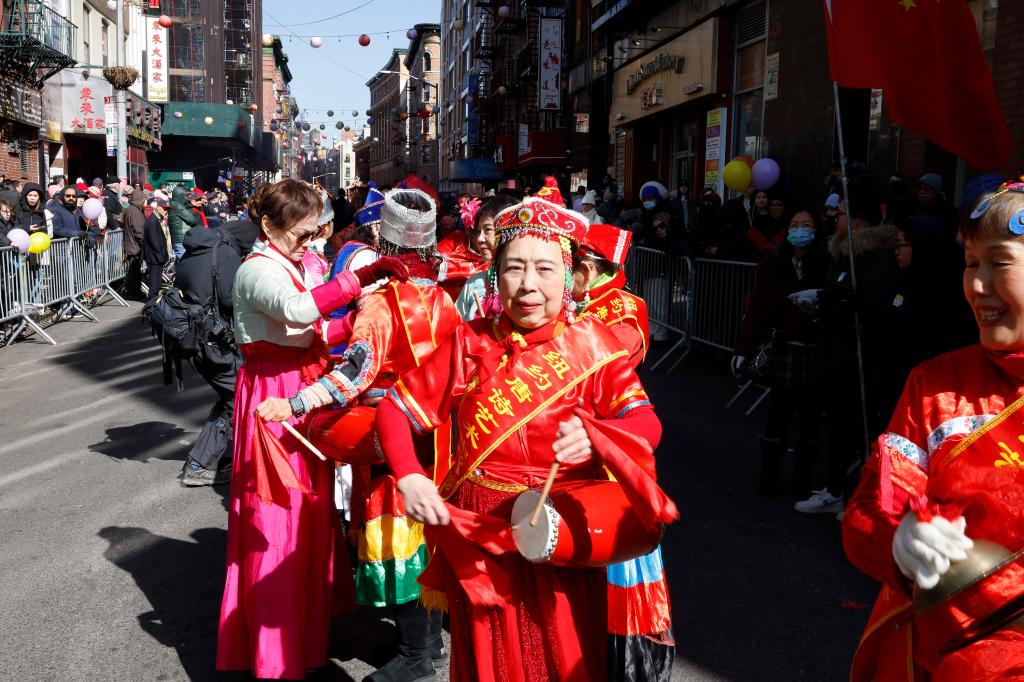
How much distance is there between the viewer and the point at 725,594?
4852 millimetres

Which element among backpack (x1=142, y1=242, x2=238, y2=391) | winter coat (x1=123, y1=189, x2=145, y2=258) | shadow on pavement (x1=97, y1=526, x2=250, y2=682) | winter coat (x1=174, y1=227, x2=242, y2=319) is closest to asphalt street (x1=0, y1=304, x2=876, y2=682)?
shadow on pavement (x1=97, y1=526, x2=250, y2=682)

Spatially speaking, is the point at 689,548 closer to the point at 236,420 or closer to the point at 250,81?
the point at 236,420

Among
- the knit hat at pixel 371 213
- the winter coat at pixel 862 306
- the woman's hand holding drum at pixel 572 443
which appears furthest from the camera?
the winter coat at pixel 862 306

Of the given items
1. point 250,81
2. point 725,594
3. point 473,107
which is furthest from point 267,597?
point 250,81

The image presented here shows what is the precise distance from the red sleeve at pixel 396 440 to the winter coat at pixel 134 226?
53.6 ft

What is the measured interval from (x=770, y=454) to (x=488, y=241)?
8.32ft

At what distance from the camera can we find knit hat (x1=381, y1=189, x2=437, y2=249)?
4148mm

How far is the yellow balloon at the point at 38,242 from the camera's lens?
12750mm

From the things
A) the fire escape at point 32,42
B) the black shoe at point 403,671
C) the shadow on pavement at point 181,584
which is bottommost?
the shadow on pavement at point 181,584

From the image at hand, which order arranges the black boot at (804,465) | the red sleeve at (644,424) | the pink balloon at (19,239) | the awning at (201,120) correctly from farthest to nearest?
the awning at (201,120), the pink balloon at (19,239), the black boot at (804,465), the red sleeve at (644,424)

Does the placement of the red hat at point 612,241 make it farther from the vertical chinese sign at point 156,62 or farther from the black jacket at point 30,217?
the vertical chinese sign at point 156,62

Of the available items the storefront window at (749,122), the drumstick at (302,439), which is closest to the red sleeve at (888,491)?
the drumstick at (302,439)

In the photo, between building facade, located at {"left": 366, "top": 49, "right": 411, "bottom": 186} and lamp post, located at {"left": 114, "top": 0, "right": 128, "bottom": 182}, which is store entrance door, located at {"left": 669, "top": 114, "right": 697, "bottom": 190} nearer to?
lamp post, located at {"left": 114, "top": 0, "right": 128, "bottom": 182}

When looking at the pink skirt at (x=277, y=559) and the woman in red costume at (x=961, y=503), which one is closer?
the woman in red costume at (x=961, y=503)
